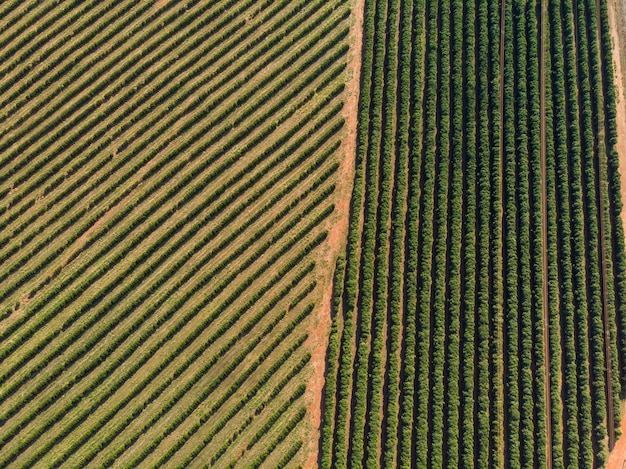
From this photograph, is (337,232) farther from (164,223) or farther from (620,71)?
(620,71)

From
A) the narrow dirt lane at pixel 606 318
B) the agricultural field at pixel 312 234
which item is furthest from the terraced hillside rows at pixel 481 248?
the agricultural field at pixel 312 234

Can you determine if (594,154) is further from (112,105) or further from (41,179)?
(41,179)

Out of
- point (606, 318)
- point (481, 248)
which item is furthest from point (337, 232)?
point (606, 318)

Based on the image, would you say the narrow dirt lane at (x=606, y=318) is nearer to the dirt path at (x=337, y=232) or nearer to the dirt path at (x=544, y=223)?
the dirt path at (x=544, y=223)

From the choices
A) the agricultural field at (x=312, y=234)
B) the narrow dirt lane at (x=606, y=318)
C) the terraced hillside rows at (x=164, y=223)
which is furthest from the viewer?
the terraced hillside rows at (x=164, y=223)

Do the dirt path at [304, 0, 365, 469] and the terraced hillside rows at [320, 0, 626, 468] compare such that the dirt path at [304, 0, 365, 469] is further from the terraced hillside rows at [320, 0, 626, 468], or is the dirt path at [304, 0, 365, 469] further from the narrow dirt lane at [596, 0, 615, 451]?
the narrow dirt lane at [596, 0, 615, 451]

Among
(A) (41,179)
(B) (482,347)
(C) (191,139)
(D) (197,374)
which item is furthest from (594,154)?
(A) (41,179)
